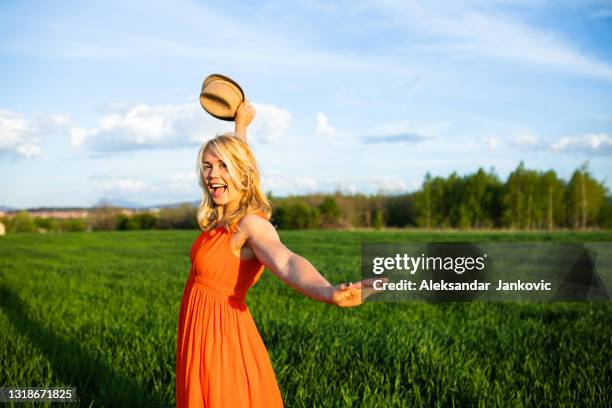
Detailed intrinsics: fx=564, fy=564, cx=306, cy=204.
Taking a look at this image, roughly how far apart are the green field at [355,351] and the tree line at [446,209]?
141 feet

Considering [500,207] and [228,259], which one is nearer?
[228,259]

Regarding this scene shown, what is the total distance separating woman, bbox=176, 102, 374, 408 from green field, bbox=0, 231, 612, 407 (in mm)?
1569

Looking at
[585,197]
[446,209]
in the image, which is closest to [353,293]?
[585,197]

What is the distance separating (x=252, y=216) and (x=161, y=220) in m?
62.7

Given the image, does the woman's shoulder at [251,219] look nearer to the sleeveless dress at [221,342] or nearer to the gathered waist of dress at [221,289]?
the sleeveless dress at [221,342]

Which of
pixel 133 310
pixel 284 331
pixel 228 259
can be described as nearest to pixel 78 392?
pixel 284 331

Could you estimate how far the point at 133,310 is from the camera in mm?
7816

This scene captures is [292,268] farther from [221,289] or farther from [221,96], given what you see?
[221,96]

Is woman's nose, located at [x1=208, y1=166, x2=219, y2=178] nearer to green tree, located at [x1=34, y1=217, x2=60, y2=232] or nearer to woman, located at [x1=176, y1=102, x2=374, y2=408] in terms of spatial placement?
woman, located at [x1=176, y1=102, x2=374, y2=408]

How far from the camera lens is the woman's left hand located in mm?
1713

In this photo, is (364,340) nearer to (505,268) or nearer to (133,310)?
(133,310)

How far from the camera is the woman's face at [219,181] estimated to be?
2.42 metres

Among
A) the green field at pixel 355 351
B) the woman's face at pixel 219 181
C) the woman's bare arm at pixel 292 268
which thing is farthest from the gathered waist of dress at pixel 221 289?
the green field at pixel 355 351

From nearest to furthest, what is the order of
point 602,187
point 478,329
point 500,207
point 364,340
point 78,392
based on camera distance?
point 78,392 < point 364,340 < point 478,329 < point 602,187 < point 500,207
